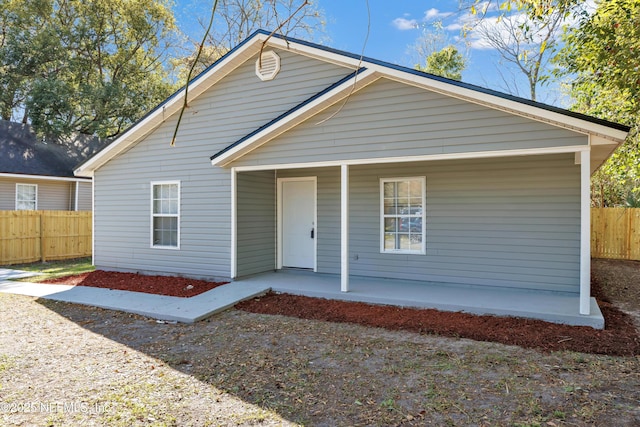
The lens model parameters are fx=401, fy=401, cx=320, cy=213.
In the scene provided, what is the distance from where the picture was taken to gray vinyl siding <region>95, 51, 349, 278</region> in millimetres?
8555

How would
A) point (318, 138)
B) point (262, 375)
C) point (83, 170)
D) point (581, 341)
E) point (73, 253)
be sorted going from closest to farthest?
point (262, 375) < point (581, 341) < point (318, 138) < point (83, 170) < point (73, 253)

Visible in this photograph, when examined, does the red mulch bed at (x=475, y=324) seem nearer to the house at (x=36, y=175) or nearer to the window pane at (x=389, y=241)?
the window pane at (x=389, y=241)

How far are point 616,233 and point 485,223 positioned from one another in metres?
9.53

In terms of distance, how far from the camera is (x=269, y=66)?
8695 millimetres

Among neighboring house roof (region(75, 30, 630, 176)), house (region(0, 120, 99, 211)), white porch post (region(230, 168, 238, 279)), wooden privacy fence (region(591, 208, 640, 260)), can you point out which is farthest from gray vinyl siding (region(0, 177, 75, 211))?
wooden privacy fence (region(591, 208, 640, 260))

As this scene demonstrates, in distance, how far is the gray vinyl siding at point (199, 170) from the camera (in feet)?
28.1

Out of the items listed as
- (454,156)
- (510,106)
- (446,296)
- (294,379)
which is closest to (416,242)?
(446,296)

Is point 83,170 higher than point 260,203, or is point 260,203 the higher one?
point 83,170

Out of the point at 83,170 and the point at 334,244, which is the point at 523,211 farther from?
the point at 83,170

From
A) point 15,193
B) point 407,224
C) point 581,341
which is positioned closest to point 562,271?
point 581,341

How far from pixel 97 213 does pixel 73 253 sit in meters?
4.80

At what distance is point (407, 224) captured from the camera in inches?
327

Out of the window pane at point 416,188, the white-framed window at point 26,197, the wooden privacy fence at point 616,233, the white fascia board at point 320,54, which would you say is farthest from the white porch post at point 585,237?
the white-framed window at point 26,197

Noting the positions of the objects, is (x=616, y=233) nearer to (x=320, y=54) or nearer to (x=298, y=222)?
(x=298, y=222)
